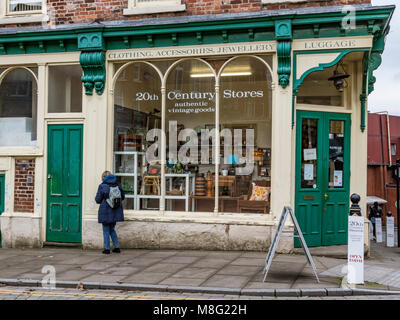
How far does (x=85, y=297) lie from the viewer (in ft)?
22.7

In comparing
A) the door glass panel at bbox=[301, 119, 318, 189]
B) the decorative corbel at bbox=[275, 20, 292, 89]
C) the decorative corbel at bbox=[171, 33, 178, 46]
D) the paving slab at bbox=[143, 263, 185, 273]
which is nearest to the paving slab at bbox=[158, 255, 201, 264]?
the paving slab at bbox=[143, 263, 185, 273]

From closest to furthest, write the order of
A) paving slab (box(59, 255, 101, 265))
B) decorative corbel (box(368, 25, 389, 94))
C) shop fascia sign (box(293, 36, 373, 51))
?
paving slab (box(59, 255, 101, 265)), shop fascia sign (box(293, 36, 373, 51)), decorative corbel (box(368, 25, 389, 94))

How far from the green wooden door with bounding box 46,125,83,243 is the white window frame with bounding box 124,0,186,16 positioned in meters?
2.94

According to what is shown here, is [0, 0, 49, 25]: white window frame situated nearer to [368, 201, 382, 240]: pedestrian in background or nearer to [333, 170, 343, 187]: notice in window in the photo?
[333, 170, 343, 187]: notice in window

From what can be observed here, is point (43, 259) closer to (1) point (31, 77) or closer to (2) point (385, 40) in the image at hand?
(1) point (31, 77)

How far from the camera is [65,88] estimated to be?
38.1ft

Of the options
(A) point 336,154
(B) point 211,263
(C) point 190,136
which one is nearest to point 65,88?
(C) point 190,136

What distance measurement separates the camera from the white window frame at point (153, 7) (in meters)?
10.8

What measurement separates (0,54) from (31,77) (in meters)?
0.96

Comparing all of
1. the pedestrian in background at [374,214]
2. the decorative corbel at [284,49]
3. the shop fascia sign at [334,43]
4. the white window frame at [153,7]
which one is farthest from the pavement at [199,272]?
the white window frame at [153,7]

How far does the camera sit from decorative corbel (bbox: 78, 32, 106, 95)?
10.9 m

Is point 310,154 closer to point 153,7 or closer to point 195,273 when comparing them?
point 195,273

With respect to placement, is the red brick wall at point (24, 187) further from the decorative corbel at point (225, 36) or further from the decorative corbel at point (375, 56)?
the decorative corbel at point (375, 56)
